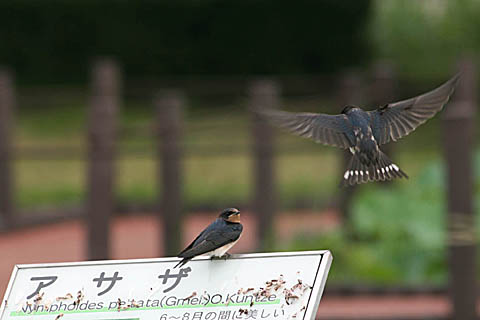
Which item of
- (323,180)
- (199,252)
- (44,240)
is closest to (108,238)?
(44,240)

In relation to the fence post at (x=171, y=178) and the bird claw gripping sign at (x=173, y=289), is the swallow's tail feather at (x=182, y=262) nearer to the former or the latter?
the bird claw gripping sign at (x=173, y=289)

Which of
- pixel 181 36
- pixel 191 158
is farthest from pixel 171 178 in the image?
pixel 181 36

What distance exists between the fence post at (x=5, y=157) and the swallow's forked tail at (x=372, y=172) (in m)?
6.93

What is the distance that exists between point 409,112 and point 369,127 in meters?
0.28

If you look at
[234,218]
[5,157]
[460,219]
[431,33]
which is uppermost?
[431,33]

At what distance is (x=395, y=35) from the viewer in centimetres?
1370

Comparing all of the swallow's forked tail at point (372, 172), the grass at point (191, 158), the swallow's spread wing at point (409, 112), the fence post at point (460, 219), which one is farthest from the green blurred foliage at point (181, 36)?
the swallow's forked tail at point (372, 172)

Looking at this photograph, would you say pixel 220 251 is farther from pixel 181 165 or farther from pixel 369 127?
pixel 181 165

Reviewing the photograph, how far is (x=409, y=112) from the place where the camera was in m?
3.33

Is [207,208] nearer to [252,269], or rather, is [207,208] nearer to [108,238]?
[108,238]

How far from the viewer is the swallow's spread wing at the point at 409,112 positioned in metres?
3.23

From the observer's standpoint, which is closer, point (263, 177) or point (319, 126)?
point (319, 126)

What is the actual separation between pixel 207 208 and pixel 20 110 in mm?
5978

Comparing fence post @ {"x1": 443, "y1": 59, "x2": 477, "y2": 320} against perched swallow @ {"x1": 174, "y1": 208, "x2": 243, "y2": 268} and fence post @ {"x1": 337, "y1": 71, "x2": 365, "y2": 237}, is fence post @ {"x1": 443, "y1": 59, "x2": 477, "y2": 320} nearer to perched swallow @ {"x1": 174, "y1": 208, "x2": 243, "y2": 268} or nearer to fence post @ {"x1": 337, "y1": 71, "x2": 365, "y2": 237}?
fence post @ {"x1": 337, "y1": 71, "x2": 365, "y2": 237}
